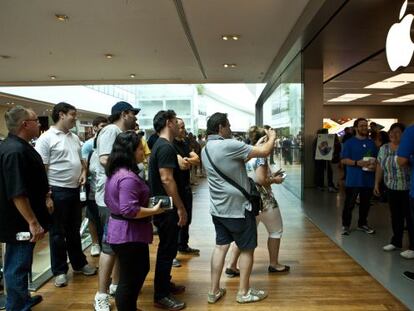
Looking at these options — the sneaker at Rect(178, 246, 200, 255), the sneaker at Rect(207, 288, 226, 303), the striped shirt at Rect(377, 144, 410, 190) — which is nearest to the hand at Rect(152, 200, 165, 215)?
the sneaker at Rect(207, 288, 226, 303)

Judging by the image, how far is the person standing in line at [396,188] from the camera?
396 centimetres

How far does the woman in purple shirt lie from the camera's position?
2.26 metres

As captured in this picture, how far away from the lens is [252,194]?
291 cm

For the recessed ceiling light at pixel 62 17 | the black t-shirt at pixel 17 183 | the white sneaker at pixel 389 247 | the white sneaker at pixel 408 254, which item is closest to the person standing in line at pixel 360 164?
the white sneaker at pixel 389 247

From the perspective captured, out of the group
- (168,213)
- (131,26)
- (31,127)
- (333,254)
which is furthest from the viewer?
(131,26)

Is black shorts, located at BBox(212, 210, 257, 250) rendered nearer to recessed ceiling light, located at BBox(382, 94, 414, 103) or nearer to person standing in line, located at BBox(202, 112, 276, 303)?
person standing in line, located at BBox(202, 112, 276, 303)

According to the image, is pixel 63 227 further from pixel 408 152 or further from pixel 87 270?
pixel 408 152

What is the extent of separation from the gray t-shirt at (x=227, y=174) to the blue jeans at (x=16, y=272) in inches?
55.6

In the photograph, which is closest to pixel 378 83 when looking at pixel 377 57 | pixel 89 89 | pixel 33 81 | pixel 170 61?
pixel 377 57

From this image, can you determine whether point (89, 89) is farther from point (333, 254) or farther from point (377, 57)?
point (333, 254)

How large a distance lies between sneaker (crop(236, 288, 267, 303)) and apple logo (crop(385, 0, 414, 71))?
9.22ft

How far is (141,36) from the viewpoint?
21.2 ft

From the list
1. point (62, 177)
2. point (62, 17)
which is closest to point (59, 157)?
point (62, 177)

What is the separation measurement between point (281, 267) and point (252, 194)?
3.89 feet
